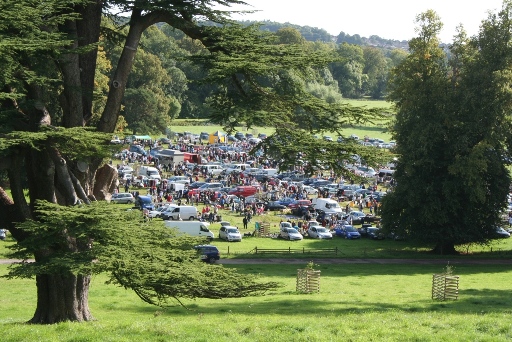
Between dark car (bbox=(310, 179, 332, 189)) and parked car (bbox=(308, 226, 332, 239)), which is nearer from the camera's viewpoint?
parked car (bbox=(308, 226, 332, 239))

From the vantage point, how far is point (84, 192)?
43.2 feet

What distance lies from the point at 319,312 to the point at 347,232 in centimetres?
2810

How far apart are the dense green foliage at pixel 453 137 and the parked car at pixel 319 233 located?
16.0 feet

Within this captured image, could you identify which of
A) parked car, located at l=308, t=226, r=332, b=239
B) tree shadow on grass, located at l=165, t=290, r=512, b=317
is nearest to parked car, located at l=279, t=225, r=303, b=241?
parked car, located at l=308, t=226, r=332, b=239

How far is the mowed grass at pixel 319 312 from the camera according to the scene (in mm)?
12688

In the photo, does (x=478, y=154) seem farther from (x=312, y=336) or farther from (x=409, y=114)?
(x=312, y=336)

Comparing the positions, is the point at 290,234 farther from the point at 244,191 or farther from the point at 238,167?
the point at 238,167

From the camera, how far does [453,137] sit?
42.9 metres

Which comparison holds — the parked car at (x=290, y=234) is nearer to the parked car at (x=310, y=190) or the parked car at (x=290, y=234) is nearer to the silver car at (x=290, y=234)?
the silver car at (x=290, y=234)

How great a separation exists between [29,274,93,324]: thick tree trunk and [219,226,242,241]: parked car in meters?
30.2

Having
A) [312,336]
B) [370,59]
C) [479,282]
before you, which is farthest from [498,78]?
[370,59]

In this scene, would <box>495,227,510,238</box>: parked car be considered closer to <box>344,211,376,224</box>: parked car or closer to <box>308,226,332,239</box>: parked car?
<box>344,211,376,224</box>: parked car

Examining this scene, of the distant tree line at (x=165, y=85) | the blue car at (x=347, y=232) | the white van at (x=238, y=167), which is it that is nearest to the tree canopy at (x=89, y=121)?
the distant tree line at (x=165, y=85)

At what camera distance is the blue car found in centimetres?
4875
